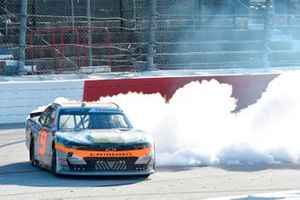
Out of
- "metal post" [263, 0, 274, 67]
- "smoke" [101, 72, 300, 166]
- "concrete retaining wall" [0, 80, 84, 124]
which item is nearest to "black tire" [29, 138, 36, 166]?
"smoke" [101, 72, 300, 166]

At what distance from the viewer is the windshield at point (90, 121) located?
14461mm

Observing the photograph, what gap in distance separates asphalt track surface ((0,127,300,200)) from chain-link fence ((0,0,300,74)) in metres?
7.08

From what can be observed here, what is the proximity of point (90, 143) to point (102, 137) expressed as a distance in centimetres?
31

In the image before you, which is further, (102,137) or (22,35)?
(22,35)

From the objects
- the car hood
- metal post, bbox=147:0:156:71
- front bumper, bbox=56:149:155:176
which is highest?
metal post, bbox=147:0:156:71

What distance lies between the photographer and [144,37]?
2670cm

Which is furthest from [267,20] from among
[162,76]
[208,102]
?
[208,102]

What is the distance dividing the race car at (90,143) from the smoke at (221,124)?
1.39m

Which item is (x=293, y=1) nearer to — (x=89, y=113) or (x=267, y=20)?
(x=267, y=20)

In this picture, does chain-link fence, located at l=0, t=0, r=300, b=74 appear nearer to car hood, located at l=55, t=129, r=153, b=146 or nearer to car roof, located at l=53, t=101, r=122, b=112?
car roof, located at l=53, t=101, r=122, b=112

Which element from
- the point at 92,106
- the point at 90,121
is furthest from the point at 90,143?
the point at 92,106

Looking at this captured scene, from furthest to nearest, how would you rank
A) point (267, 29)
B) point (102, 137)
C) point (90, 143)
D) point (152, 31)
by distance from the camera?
1. point (267, 29)
2. point (152, 31)
3. point (102, 137)
4. point (90, 143)

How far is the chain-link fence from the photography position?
2284cm

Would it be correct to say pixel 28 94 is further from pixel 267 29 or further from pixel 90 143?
pixel 90 143
